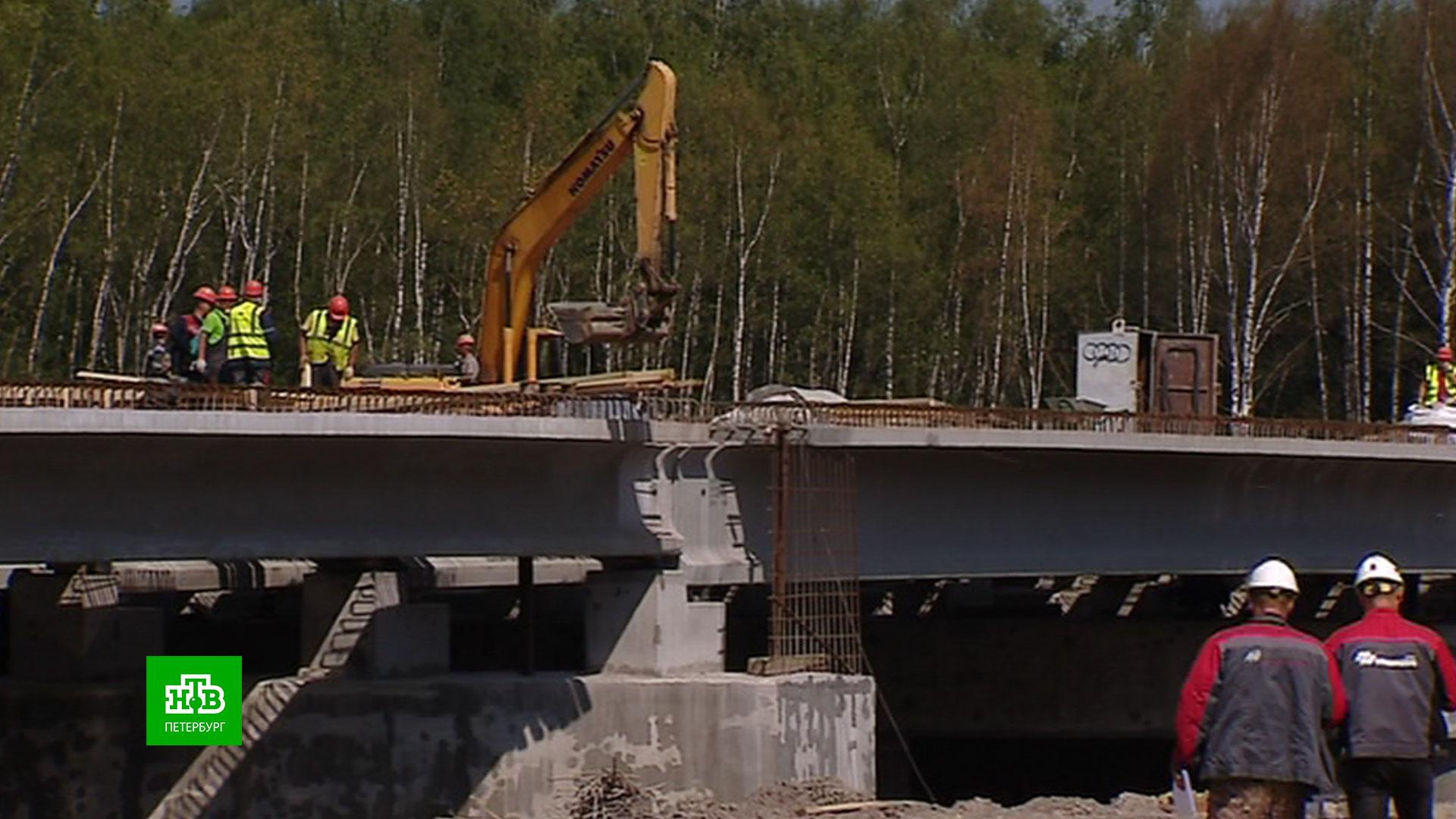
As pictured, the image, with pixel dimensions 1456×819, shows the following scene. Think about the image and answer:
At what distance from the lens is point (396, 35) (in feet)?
164

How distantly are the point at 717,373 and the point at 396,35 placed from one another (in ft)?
29.8

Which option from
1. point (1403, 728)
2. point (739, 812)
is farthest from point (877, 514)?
point (1403, 728)

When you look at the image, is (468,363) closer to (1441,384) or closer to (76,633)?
(76,633)

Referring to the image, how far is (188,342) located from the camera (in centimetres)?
2244

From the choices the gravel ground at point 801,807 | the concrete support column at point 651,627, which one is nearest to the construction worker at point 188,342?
the concrete support column at point 651,627

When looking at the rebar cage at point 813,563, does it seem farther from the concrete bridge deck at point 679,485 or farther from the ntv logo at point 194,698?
the ntv logo at point 194,698

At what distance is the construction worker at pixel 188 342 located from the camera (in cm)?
2202

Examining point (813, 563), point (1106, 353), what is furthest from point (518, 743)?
point (1106, 353)

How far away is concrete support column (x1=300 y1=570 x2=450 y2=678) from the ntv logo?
0.79m

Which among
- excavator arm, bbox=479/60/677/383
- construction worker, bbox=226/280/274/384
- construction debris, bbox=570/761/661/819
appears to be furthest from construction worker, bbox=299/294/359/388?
construction debris, bbox=570/761/661/819

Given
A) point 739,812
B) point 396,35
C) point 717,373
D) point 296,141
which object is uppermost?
point 396,35

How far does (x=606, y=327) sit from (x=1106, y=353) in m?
10.2

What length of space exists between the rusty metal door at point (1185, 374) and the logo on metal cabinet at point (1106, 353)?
470 mm

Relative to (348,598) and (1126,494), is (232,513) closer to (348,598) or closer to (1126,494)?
(348,598)
